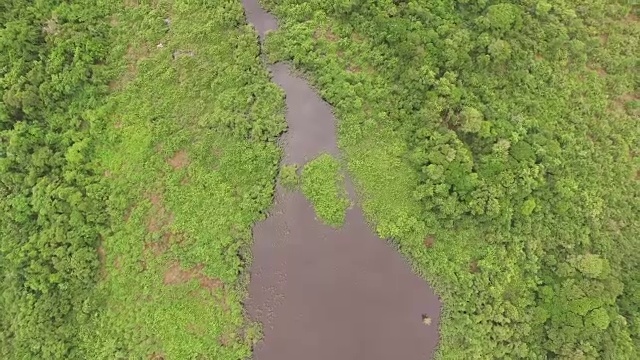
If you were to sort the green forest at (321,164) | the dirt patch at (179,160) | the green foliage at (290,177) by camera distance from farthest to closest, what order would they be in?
the dirt patch at (179,160), the green foliage at (290,177), the green forest at (321,164)

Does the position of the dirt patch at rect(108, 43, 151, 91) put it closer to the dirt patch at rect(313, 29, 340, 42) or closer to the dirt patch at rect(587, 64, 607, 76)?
the dirt patch at rect(313, 29, 340, 42)

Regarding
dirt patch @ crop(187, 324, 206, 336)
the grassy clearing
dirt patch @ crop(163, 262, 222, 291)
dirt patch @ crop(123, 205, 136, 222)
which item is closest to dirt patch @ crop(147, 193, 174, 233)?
the grassy clearing

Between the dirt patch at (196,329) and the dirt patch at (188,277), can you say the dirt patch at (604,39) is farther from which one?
the dirt patch at (196,329)

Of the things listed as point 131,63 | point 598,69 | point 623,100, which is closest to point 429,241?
point 623,100

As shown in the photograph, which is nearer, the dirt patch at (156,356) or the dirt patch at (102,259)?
the dirt patch at (156,356)

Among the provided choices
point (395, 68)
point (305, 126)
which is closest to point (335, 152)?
point (305, 126)

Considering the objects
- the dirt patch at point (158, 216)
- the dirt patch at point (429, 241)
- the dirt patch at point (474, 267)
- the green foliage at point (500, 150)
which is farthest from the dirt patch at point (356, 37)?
the dirt patch at point (158, 216)
